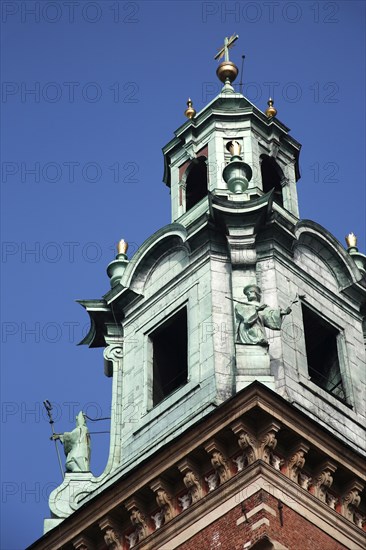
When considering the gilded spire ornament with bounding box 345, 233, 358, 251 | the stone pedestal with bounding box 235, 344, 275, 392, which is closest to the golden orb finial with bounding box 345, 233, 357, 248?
the gilded spire ornament with bounding box 345, 233, 358, 251

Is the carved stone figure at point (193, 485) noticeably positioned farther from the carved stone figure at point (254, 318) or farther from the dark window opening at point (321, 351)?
the dark window opening at point (321, 351)

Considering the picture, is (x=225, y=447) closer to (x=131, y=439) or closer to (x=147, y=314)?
(x=131, y=439)

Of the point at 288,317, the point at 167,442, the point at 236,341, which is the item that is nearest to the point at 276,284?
the point at 288,317

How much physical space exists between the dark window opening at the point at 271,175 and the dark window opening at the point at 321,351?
4941 millimetres

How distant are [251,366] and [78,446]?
5.33m

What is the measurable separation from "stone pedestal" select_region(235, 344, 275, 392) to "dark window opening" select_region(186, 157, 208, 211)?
8758 millimetres

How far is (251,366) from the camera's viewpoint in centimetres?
3306

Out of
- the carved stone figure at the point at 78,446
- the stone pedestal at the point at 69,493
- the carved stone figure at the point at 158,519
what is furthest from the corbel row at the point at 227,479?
the carved stone figure at the point at 78,446

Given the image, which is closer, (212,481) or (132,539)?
(212,481)

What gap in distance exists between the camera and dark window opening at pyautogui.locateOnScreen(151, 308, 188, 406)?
122 ft

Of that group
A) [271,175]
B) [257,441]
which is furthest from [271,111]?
[257,441]

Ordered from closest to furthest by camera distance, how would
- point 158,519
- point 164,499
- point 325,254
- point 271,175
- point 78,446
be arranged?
point 164,499
point 158,519
point 78,446
point 325,254
point 271,175

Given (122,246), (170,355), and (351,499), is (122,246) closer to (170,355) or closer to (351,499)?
(170,355)

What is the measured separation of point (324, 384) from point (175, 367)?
344cm
